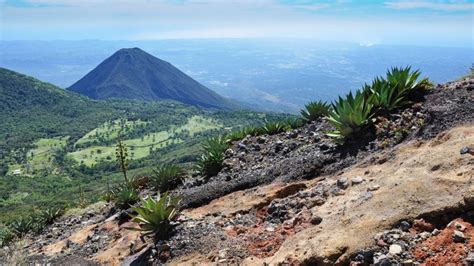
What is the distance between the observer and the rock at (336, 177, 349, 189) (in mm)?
6914

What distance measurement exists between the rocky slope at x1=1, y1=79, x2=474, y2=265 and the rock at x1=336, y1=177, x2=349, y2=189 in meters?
0.02

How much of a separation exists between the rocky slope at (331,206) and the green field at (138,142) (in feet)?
432

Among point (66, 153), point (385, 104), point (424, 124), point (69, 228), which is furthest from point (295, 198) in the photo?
point (66, 153)

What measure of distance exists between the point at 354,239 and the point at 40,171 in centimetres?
14355

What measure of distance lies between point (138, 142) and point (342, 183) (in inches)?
6824

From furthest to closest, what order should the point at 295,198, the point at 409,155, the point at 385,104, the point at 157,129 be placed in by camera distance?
the point at 157,129 < the point at 385,104 < the point at 295,198 < the point at 409,155

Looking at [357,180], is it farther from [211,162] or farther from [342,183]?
[211,162]

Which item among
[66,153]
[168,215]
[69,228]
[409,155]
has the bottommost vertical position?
[66,153]

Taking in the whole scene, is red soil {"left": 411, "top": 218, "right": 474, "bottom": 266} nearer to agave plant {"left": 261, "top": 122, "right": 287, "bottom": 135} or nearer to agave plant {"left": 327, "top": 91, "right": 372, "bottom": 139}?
agave plant {"left": 327, "top": 91, "right": 372, "bottom": 139}

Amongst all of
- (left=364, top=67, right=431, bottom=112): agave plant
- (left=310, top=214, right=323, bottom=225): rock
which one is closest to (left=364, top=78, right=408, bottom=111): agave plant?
(left=364, top=67, right=431, bottom=112): agave plant

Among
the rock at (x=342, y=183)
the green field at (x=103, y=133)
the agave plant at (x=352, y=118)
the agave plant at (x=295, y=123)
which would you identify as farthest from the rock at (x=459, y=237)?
the green field at (x=103, y=133)

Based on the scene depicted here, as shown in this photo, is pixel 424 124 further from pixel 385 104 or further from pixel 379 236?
pixel 379 236

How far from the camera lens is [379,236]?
16.2 ft

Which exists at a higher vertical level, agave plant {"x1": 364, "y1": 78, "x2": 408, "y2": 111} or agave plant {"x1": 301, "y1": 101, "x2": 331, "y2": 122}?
agave plant {"x1": 364, "y1": 78, "x2": 408, "y2": 111}
